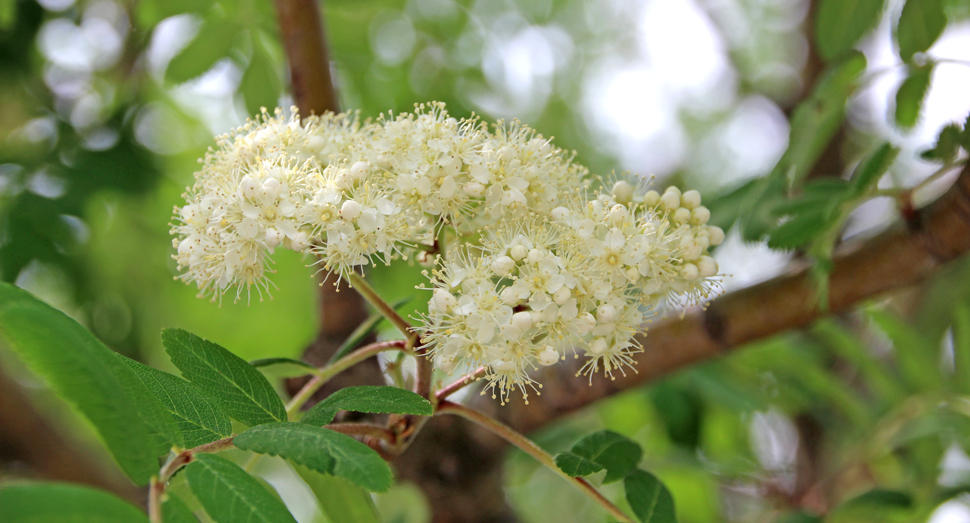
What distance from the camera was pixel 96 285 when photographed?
8.76 feet

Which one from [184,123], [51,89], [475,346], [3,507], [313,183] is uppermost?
[184,123]

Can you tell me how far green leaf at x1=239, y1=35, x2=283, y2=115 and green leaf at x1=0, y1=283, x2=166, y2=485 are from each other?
1450 mm

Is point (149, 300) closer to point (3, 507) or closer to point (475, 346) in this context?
point (475, 346)

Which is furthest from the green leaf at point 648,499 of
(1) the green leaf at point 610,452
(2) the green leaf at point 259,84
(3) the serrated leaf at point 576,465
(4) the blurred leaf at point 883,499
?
(2) the green leaf at point 259,84

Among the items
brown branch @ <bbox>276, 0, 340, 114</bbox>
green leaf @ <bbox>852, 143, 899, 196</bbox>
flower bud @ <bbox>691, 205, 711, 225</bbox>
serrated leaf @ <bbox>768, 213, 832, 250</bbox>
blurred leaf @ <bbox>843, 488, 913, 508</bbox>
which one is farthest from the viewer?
brown branch @ <bbox>276, 0, 340, 114</bbox>

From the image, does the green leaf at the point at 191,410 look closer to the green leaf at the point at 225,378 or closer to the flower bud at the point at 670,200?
the green leaf at the point at 225,378

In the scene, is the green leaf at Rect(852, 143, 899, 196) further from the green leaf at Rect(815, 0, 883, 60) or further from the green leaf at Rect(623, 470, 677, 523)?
the green leaf at Rect(623, 470, 677, 523)

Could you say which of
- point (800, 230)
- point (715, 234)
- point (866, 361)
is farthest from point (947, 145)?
point (866, 361)

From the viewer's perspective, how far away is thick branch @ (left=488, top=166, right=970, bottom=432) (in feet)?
5.17

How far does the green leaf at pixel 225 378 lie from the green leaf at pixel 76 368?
0.25 metres

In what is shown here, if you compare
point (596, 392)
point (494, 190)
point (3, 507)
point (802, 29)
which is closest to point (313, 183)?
point (494, 190)

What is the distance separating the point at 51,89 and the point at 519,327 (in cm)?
259

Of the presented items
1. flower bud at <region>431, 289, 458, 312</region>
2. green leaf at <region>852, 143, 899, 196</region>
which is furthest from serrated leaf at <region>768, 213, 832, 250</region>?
flower bud at <region>431, 289, 458, 312</region>

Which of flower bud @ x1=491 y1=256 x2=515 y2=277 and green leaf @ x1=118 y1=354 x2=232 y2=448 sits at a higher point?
flower bud @ x1=491 y1=256 x2=515 y2=277
